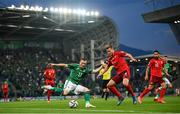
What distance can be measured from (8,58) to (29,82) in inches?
345

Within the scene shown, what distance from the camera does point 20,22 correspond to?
5844 centimetres

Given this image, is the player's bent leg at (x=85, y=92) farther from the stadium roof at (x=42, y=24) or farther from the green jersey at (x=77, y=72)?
the stadium roof at (x=42, y=24)

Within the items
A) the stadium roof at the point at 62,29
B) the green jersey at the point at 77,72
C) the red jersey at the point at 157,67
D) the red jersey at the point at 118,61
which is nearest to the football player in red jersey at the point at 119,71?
the red jersey at the point at 118,61

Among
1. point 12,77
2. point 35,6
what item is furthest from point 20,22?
point 12,77

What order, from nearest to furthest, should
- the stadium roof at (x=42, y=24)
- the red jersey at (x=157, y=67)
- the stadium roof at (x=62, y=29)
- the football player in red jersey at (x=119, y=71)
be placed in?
the football player in red jersey at (x=119, y=71) < the red jersey at (x=157, y=67) < the stadium roof at (x=42, y=24) < the stadium roof at (x=62, y=29)

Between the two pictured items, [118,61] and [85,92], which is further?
[118,61]

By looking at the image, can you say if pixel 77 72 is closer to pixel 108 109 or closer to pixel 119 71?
pixel 119 71

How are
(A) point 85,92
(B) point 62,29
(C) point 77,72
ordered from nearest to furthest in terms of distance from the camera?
(A) point 85,92
(C) point 77,72
(B) point 62,29

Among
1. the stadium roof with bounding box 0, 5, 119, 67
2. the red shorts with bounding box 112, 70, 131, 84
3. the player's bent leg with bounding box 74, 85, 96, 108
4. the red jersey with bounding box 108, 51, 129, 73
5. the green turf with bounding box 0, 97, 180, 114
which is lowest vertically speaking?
the green turf with bounding box 0, 97, 180, 114

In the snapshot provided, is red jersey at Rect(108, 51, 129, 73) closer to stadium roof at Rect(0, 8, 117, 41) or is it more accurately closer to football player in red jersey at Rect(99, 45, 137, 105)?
football player in red jersey at Rect(99, 45, 137, 105)

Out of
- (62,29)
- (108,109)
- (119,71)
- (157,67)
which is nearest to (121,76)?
(119,71)

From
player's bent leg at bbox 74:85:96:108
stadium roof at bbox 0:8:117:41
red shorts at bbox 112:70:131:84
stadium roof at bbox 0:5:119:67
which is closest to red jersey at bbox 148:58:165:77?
red shorts at bbox 112:70:131:84

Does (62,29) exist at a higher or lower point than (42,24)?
lower

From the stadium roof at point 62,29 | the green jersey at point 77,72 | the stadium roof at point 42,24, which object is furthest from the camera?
the stadium roof at point 62,29
